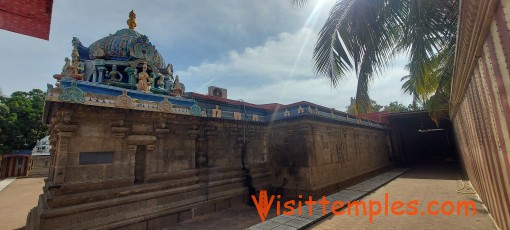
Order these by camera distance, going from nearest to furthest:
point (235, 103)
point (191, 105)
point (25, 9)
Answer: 1. point (25, 9)
2. point (191, 105)
3. point (235, 103)

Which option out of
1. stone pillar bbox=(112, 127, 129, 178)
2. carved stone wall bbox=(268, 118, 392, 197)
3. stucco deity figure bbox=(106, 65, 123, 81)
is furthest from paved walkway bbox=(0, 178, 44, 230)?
carved stone wall bbox=(268, 118, 392, 197)

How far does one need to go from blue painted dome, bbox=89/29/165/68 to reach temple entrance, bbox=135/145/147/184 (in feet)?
15.6

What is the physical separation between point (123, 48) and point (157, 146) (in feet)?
18.2

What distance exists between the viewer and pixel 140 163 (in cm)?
763

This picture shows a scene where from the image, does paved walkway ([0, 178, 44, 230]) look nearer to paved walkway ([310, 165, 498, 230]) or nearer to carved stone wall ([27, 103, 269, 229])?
carved stone wall ([27, 103, 269, 229])

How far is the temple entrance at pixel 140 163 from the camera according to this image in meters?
7.49

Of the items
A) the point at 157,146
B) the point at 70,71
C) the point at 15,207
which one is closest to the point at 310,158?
the point at 157,146

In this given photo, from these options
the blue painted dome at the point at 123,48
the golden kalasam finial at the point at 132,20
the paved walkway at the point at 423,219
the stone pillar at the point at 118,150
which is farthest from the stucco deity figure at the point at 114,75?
the paved walkway at the point at 423,219

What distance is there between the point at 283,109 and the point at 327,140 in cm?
286

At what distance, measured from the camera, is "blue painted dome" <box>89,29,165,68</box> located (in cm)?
1018

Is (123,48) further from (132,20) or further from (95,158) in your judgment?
(95,158)

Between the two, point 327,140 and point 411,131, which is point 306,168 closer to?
point 327,140

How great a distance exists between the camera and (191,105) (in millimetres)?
8984

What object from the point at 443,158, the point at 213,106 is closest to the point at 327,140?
the point at 213,106
